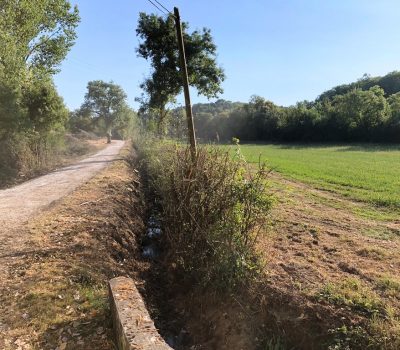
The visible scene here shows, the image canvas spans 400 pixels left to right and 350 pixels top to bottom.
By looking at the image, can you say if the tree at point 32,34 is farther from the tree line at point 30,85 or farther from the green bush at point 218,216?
the green bush at point 218,216

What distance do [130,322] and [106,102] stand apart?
2406 inches

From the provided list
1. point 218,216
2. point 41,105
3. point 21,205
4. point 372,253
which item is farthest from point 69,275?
point 41,105

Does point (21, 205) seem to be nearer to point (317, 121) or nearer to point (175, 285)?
point (175, 285)

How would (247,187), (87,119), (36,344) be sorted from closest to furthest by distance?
(36,344) < (247,187) < (87,119)

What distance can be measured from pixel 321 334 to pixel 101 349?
2627 mm

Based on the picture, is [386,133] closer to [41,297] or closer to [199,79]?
[199,79]

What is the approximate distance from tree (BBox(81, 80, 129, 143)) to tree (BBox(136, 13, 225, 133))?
34.8 metres

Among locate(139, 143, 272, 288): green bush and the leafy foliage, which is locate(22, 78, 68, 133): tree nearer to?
locate(139, 143, 272, 288): green bush

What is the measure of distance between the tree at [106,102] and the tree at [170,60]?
34793mm

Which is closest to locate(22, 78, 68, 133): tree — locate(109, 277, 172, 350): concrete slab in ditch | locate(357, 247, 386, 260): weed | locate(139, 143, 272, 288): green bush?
locate(139, 143, 272, 288): green bush

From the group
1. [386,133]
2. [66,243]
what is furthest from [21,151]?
[386,133]

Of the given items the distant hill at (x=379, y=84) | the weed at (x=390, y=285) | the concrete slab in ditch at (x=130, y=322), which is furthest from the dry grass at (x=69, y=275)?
the distant hill at (x=379, y=84)

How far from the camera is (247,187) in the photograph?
5699 mm

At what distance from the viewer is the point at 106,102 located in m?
61.5
